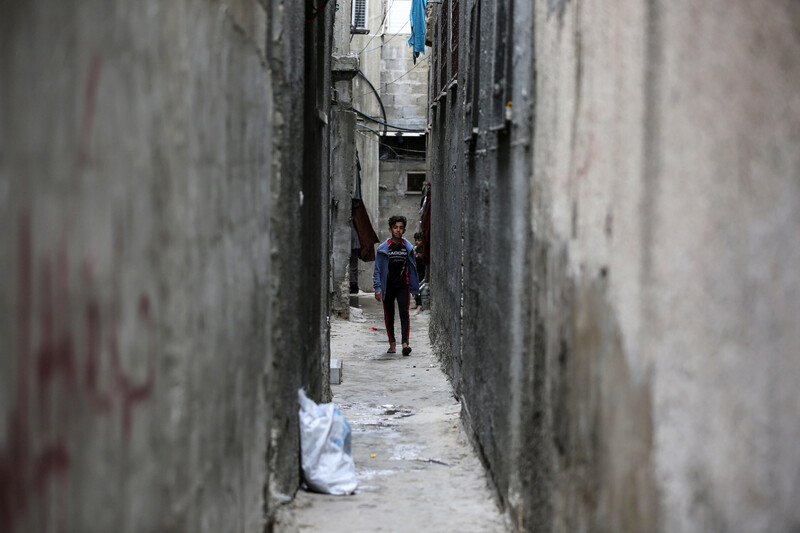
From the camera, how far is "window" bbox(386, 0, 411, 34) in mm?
21656

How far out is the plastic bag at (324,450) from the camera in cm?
523

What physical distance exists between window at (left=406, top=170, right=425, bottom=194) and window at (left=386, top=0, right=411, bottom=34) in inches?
138

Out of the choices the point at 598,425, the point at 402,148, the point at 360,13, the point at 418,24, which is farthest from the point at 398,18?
the point at 598,425

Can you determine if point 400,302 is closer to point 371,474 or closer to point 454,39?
point 454,39

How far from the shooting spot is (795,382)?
218 centimetres

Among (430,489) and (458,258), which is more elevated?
(458,258)

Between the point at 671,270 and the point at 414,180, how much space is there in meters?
20.1

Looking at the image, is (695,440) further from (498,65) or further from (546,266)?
(498,65)

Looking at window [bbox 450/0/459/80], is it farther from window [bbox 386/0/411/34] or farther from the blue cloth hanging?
window [bbox 386/0/411/34]

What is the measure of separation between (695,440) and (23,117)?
1.76m

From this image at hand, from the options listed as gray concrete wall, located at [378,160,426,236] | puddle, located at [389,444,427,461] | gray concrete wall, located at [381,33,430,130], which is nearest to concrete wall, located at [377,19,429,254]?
gray concrete wall, located at [381,33,430,130]

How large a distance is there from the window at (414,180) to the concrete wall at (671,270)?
1846 centimetres

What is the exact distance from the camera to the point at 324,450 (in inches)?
211

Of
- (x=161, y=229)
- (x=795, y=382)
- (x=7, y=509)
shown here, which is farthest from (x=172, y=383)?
(x=795, y=382)
